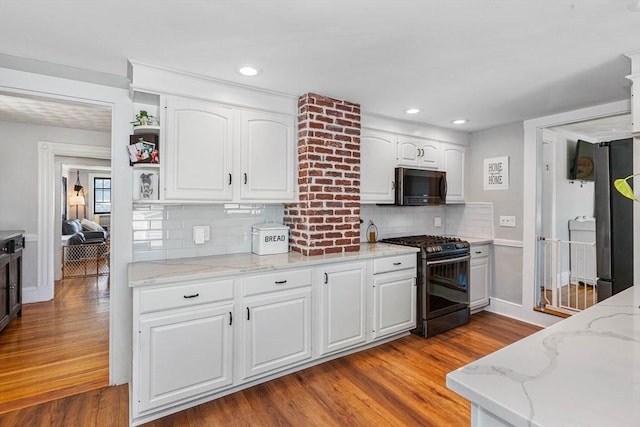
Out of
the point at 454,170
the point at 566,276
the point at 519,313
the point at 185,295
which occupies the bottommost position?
the point at 519,313

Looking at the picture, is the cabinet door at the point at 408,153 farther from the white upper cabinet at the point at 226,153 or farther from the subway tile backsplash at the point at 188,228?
the subway tile backsplash at the point at 188,228

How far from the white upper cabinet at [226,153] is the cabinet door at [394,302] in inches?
45.3

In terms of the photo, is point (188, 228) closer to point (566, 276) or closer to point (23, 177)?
point (23, 177)

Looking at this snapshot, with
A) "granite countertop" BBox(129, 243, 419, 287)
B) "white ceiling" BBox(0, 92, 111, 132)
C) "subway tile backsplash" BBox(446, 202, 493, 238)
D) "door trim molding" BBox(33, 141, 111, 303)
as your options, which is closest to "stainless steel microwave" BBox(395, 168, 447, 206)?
"subway tile backsplash" BBox(446, 202, 493, 238)

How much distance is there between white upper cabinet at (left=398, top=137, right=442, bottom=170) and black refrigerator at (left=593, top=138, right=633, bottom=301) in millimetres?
1515

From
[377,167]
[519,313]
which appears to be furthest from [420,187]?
[519,313]

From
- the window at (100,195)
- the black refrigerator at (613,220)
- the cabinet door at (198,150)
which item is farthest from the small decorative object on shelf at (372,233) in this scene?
the window at (100,195)

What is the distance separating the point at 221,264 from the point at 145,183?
0.85 m

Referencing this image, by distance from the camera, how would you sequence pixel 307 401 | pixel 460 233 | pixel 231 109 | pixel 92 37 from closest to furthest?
1. pixel 92 37
2. pixel 307 401
3. pixel 231 109
4. pixel 460 233

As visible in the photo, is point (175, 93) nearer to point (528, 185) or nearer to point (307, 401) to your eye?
point (307, 401)

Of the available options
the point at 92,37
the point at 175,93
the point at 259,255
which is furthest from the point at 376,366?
the point at 92,37

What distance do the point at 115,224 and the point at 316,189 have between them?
1543 mm

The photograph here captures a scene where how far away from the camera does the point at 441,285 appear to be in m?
3.28

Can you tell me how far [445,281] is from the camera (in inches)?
130
